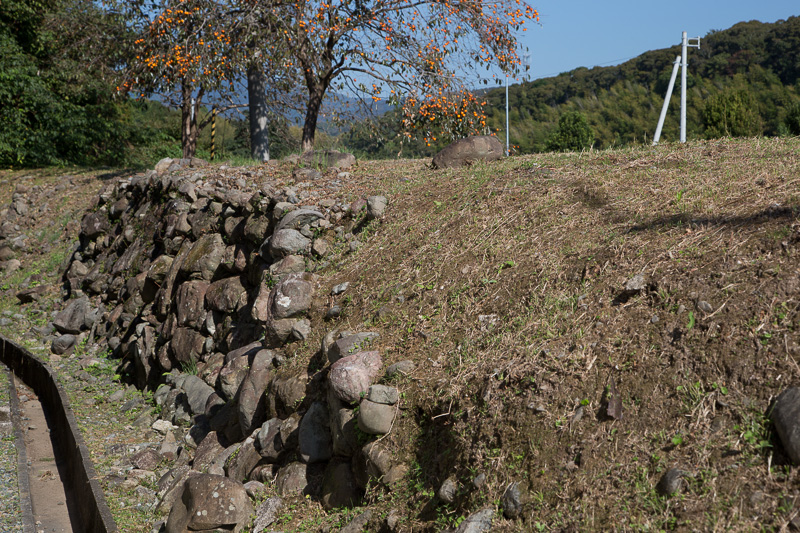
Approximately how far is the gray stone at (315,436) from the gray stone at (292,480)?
83 mm

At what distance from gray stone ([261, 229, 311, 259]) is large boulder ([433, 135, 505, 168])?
2.33 meters

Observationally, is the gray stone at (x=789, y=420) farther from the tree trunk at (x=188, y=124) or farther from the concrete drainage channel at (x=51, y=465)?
the tree trunk at (x=188, y=124)

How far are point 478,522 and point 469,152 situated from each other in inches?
228

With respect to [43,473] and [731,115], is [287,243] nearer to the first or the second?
[43,473]

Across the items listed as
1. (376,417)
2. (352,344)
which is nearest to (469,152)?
(352,344)

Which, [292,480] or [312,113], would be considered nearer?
[292,480]

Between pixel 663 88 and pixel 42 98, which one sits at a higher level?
pixel 663 88

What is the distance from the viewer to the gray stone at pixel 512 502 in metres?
3.12

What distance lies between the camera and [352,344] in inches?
193

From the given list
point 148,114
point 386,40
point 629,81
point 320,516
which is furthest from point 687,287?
point 629,81

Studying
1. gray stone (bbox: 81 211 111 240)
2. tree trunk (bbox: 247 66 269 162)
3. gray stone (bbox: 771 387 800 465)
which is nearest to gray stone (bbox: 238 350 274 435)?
gray stone (bbox: 771 387 800 465)

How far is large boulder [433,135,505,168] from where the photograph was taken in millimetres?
8219

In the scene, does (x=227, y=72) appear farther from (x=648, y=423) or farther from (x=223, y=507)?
(x=648, y=423)

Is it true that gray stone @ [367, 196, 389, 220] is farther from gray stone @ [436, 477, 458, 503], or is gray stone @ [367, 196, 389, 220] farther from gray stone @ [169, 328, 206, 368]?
gray stone @ [436, 477, 458, 503]
